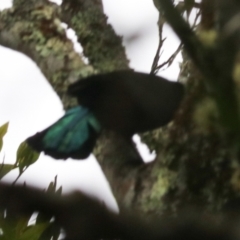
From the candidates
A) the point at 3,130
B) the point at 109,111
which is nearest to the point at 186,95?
the point at 109,111

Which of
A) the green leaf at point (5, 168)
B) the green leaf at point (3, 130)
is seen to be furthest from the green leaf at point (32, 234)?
the green leaf at point (3, 130)

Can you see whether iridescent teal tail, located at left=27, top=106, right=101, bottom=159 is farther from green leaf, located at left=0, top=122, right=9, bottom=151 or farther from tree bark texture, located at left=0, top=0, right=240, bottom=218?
green leaf, located at left=0, top=122, right=9, bottom=151

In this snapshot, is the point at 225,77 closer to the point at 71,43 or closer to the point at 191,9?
the point at 191,9

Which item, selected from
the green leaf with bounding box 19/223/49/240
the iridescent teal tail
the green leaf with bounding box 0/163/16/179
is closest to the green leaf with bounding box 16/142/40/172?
the green leaf with bounding box 0/163/16/179

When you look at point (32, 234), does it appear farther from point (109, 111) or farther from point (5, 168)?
point (109, 111)

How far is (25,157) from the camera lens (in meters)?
1.45

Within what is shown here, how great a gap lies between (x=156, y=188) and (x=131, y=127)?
0.29 metres

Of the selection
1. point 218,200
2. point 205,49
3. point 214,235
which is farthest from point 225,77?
point 218,200

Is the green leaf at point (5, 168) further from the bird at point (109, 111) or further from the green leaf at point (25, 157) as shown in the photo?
the bird at point (109, 111)

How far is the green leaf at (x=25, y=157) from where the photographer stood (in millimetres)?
1439

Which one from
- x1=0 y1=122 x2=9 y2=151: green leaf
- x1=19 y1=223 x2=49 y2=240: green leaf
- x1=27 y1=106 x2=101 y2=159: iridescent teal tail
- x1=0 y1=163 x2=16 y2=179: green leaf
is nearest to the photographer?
x1=27 y1=106 x2=101 y2=159: iridescent teal tail

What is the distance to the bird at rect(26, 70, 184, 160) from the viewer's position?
1086 mm

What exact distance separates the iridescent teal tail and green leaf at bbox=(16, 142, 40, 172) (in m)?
0.34

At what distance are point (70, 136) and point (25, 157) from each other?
382mm
